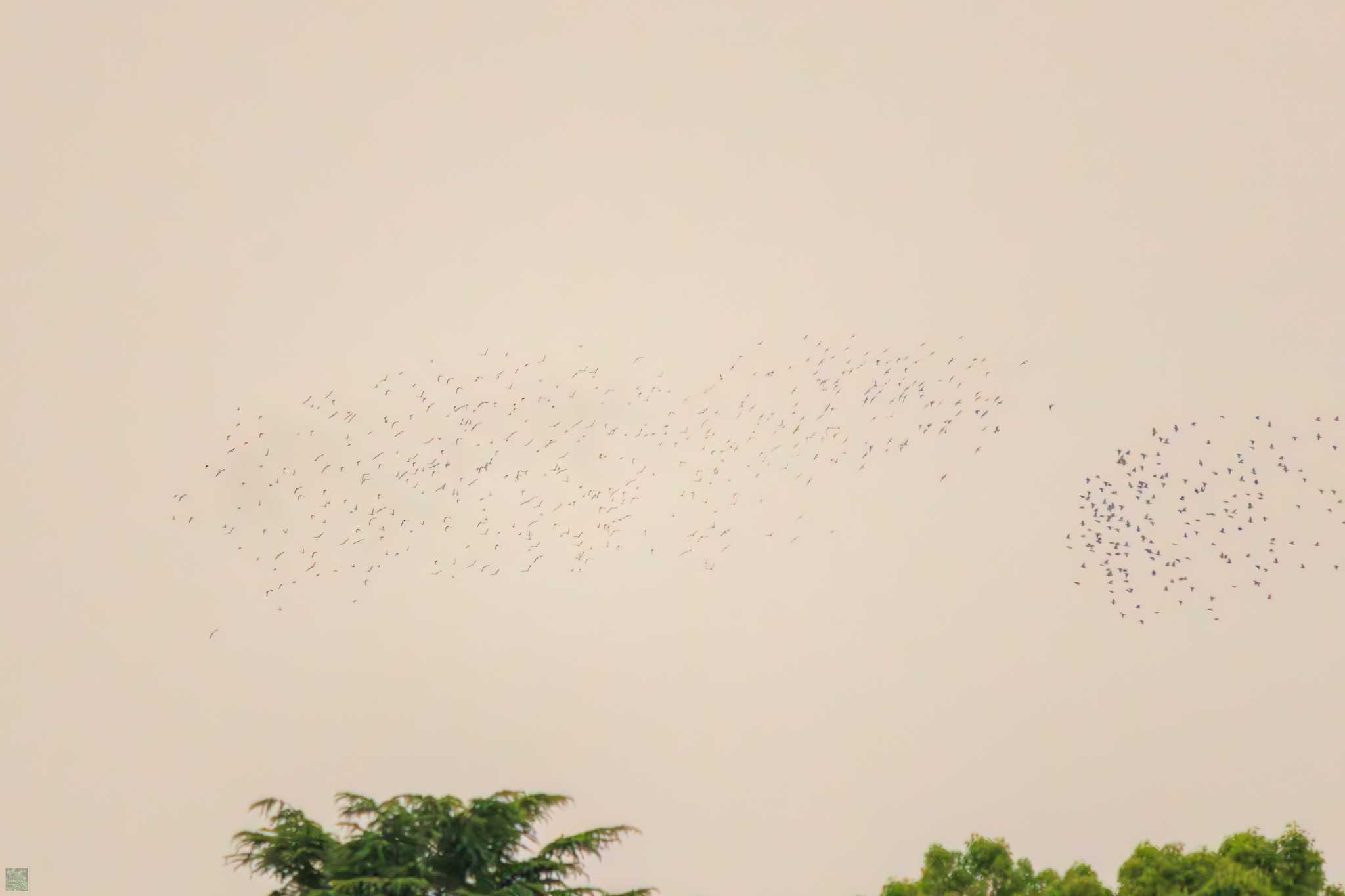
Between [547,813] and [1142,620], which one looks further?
[1142,620]

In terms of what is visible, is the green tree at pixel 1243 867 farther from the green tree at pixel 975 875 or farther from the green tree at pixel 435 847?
the green tree at pixel 435 847

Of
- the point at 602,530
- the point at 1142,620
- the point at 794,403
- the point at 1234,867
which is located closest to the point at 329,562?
the point at 602,530

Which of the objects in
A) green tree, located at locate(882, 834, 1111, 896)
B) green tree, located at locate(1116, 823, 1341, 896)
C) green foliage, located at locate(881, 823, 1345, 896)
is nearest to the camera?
green foliage, located at locate(881, 823, 1345, 896)

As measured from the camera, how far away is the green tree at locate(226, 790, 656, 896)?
89.2 feet

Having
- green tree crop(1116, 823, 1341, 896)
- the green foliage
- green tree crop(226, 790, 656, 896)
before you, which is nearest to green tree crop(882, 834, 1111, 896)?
the green foliage

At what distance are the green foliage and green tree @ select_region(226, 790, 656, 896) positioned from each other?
1848cm

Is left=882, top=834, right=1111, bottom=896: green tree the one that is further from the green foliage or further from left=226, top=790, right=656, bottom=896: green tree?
left=226, top=790, right=656, bottom=896: green tree

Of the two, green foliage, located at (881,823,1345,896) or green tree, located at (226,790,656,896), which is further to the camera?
green foliage, located at (881,823,1345,896)

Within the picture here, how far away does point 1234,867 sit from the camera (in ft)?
138

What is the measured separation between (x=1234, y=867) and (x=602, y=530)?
1668 inches

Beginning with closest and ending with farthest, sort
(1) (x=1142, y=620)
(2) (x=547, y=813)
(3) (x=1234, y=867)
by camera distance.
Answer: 1. (2) (x=547, y=813)
2. (3) (x=1234, y=867)
3. (1) (x=1142, y=620)

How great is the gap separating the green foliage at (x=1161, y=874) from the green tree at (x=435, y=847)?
60.6ft

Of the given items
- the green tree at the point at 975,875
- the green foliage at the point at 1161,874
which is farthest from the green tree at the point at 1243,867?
the green tree at the point at 975,875

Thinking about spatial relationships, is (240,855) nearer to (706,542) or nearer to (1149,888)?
(1149,888)
